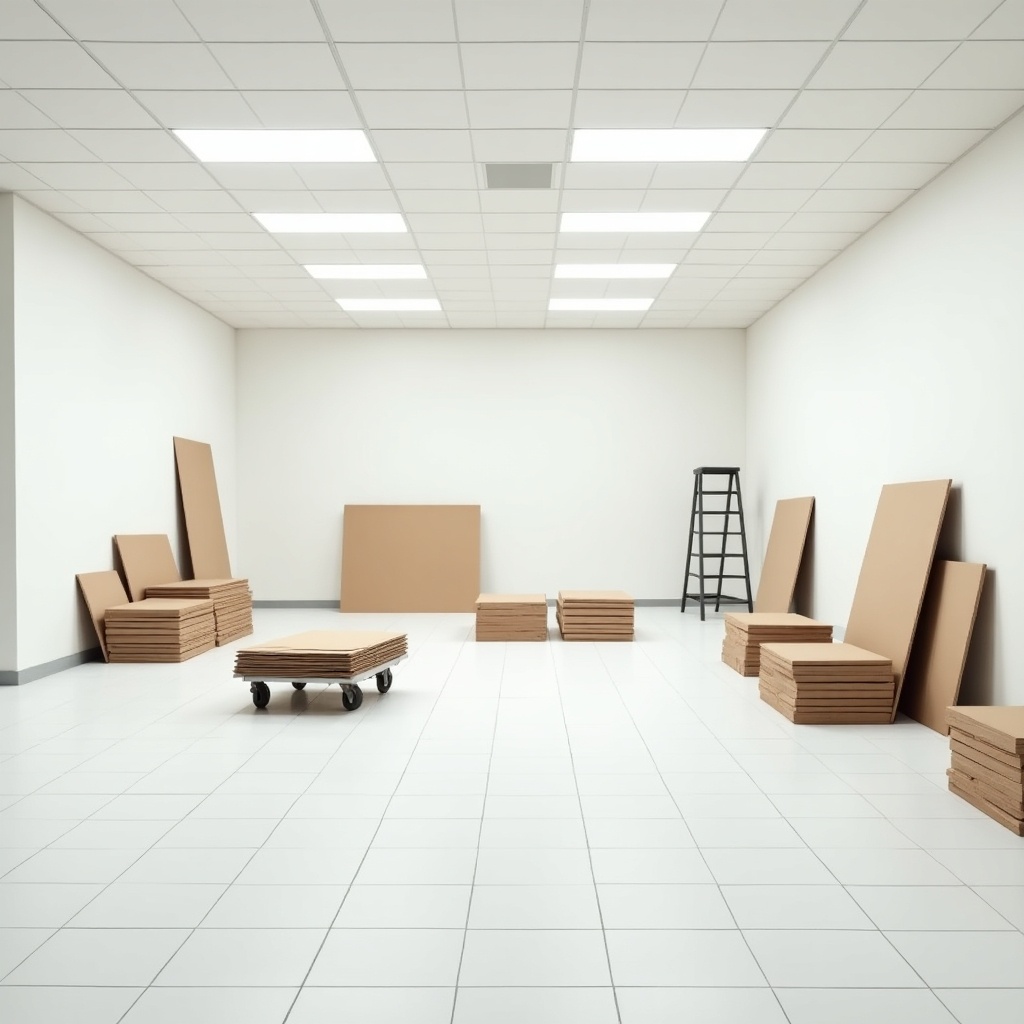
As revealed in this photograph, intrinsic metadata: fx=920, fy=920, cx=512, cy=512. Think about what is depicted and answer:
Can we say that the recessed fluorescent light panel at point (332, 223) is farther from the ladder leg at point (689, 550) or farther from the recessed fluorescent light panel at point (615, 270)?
the ladder leg at point (689, 550)

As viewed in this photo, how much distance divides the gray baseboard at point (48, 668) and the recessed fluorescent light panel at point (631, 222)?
17.6ft

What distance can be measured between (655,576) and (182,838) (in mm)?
8871

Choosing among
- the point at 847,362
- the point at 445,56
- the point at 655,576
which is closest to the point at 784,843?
the point at 445,56

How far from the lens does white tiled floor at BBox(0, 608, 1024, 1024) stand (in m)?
2.42

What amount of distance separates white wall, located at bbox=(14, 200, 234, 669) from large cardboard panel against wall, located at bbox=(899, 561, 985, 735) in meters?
6.27

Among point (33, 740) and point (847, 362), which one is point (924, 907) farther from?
point (847, 362)

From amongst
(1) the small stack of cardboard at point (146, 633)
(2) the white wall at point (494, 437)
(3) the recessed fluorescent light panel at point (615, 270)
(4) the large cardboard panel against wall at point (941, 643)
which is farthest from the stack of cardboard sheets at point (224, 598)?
(4) the large cardboard panel against wall at point (941, 643)

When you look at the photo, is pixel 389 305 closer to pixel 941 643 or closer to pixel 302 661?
pixel 302 661

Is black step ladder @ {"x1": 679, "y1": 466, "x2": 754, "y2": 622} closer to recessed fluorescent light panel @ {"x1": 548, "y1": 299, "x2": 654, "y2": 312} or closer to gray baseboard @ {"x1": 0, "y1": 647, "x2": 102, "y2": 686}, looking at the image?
recessed fluorescent light panel @ {"x1": 548, "y1": 299, "x2": 654, "y2": 312}

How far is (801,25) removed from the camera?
432 centimetres

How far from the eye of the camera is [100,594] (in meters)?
7.92

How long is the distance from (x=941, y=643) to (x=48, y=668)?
6476mm

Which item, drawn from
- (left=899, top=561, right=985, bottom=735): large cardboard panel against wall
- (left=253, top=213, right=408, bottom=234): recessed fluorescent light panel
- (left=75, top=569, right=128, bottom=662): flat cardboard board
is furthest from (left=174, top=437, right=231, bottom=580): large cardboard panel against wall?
(left=899, top=561, right=985, bottom=735): large cardboard panel against wall

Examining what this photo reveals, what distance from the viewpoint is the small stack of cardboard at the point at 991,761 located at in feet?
12.0
